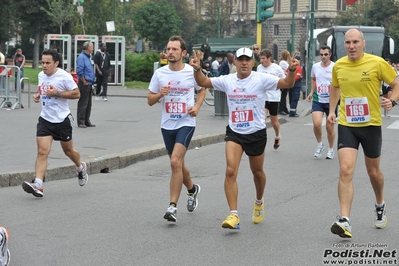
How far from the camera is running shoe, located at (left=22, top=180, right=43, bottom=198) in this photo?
33.5 feet

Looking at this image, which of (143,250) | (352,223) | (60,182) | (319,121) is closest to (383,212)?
(352,223)

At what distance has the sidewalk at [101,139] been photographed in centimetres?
1252

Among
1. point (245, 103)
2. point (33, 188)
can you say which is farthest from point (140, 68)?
point (245, 103)

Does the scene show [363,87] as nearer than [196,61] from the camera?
Yes

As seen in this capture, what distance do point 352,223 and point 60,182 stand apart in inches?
189

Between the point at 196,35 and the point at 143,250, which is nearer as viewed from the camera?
the point at 143,250

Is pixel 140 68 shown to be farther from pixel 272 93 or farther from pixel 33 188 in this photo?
pixel 33 188

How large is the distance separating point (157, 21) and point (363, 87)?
228 ft

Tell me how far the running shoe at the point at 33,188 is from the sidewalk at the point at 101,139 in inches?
46.5

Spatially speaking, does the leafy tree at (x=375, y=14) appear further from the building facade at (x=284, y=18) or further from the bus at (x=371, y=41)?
the bus at (x=371, y=41)

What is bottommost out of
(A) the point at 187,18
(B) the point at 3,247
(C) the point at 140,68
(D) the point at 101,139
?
(D) the point at 101,139

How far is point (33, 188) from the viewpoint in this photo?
33.6 ft

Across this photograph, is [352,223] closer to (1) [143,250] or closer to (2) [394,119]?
(1) [143,250]

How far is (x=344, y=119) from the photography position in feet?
27.0
